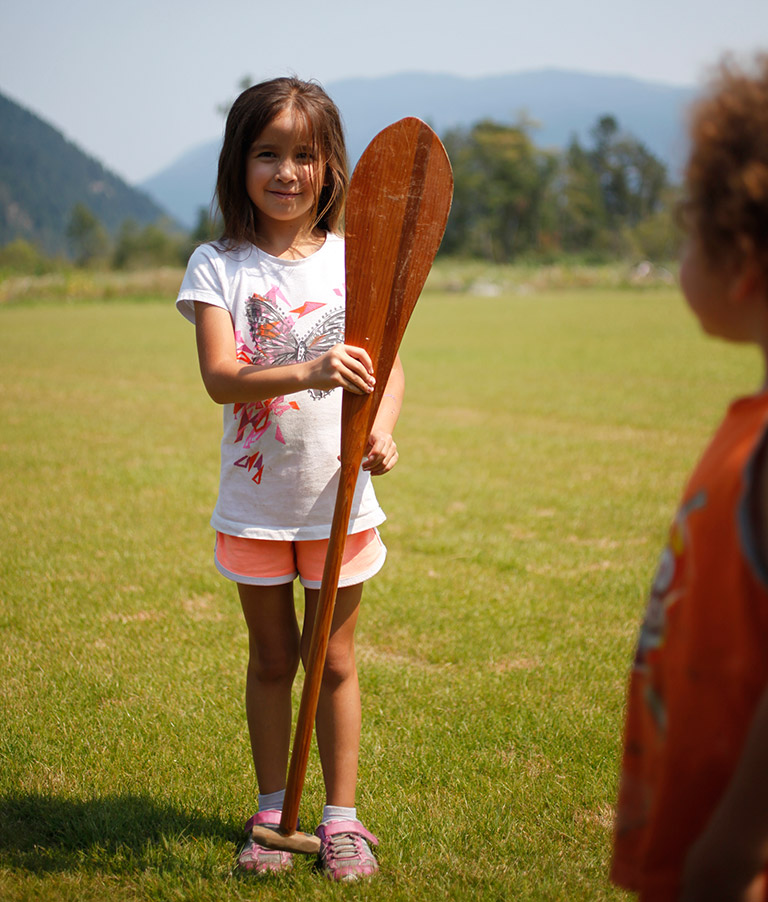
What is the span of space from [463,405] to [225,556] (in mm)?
7008

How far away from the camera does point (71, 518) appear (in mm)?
4953

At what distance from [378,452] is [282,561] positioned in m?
0.33

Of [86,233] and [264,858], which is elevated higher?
[86,233]

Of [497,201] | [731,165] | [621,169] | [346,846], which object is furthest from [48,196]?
[731,165]

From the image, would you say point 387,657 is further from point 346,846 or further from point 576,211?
point 576,211

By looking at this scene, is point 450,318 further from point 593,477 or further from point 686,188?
point 686,188

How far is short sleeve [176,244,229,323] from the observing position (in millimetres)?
1818

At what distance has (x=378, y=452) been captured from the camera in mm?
1821

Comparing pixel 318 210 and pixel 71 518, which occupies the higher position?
pixel 318 210

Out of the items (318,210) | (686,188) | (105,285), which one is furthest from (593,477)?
(105,285)

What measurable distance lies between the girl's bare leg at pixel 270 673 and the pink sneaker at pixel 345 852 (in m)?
0.16

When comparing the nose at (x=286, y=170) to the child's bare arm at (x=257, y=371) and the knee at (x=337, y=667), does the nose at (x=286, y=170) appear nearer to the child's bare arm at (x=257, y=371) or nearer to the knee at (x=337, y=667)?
the child's bare arm at (x=257, y=371)

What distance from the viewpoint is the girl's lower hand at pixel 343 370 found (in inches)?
61.7

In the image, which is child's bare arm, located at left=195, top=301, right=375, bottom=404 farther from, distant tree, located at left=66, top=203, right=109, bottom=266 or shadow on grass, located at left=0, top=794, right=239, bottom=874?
distant tree, located at left=66, top=203, right=109, bottom=266
